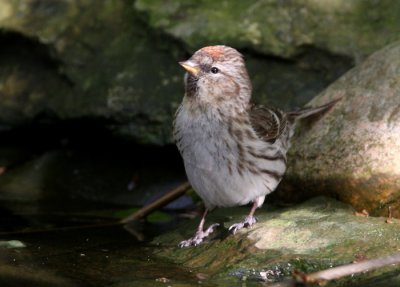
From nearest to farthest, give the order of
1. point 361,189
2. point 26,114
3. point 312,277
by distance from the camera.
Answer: point 312,277
point 361,189
point 26,114

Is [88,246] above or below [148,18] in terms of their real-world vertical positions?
below

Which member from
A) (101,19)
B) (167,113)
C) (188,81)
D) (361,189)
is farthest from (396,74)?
(101,19)

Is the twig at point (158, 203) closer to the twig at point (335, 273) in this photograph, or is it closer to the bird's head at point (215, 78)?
the bird's head at point (215, 78)

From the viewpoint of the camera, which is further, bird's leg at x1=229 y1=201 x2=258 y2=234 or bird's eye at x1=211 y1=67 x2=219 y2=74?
bird's eye at x1=211 y1=67 x2=219 y2=74

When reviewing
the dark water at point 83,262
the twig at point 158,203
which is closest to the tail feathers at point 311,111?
the twig at point 158,203

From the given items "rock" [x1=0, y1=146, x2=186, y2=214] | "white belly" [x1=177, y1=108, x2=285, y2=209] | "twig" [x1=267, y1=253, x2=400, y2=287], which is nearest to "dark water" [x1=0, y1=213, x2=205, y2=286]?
"white belly" [x1=177, y1=108, x2=285, y2=209]

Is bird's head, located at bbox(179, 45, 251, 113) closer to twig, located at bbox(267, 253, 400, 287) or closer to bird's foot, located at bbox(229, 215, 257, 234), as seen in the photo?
bird's foot, located at bbox(229, 215, 257, 234)

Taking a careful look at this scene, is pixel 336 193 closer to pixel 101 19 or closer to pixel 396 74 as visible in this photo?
pixel 396 74
